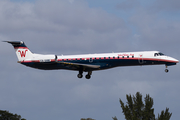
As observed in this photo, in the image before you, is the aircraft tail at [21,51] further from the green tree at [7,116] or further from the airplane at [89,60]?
the green tree at [7,116]

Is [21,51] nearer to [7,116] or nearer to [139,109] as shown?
[139,109]

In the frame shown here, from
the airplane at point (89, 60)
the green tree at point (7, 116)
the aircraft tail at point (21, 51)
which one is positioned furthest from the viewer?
the green tree at point (7, 116)

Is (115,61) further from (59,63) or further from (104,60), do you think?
(59,63)

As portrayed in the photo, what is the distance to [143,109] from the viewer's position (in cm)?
6706

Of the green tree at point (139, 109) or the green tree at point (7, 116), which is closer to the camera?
A: the green tree at point (139, 109)

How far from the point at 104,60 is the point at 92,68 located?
2.56 metres

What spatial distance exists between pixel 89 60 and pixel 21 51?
12.8m

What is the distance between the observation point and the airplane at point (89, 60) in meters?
63.7

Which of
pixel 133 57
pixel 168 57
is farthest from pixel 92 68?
pixel 168 57

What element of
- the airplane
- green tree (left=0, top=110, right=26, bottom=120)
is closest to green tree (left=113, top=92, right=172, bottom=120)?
the airplane

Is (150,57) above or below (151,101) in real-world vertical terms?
above

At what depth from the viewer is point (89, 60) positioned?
66.0 m

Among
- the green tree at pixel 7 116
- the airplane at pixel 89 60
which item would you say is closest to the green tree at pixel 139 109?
the airplane at pixel 89 60

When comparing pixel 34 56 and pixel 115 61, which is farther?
pixel 34 56
